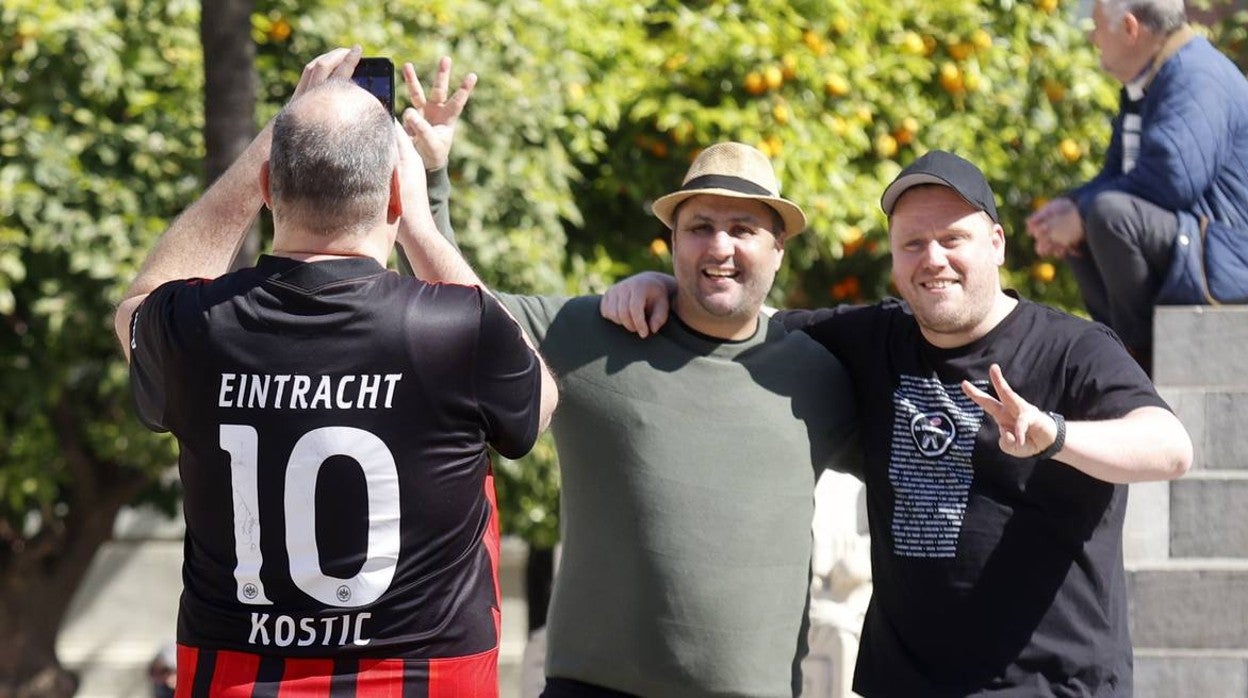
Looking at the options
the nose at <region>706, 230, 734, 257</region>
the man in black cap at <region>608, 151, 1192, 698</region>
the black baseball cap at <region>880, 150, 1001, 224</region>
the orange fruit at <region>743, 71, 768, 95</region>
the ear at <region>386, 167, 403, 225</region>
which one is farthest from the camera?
the orange fruit at <region>743, 71, 768, 95</region>

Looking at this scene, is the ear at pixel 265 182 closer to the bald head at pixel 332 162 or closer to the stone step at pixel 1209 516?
the bald head at pixel 332 162

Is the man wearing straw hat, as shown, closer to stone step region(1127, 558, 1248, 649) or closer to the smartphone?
the smartphone

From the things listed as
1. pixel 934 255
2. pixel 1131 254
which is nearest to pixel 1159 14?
pixel 1131 254

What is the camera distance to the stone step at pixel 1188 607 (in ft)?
16.4

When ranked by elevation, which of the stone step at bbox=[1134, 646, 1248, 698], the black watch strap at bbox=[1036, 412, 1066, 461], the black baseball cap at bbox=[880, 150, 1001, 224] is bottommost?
the stone step at bbox=[1134, 646, 1248, 698]

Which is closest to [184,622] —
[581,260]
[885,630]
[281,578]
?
[281,578]

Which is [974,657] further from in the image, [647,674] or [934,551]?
[647,674]

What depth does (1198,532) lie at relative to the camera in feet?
17.2

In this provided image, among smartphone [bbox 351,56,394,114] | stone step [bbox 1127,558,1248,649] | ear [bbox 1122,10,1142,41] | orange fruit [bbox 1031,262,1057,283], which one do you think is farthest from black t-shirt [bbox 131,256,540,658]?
orange fruit [bbox 1031,262,1057,283]

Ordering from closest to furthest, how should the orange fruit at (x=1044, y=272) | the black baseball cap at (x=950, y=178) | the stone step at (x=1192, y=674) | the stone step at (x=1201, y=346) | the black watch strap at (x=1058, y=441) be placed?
the black watch strap at (x=1058, y=441) < the black baseball cap at (x=950, y=178) < the stone step at (x=1192, y=674) < the stone step at (x=1201, y=346) < the orange fruit at (x=1044, y=272)

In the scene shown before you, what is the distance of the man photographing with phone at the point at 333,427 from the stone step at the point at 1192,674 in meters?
2.64

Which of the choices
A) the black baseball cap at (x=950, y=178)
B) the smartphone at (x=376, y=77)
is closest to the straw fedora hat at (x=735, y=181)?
the black baseball cap at (x=950, y=178)

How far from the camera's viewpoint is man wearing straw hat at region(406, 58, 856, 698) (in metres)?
3.83

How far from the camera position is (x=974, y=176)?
3840mm
